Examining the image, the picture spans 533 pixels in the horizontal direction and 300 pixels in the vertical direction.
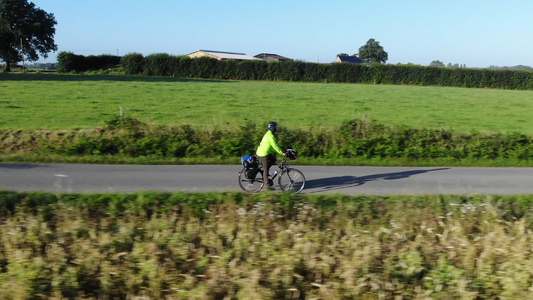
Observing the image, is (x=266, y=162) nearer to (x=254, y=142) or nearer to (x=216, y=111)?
(x=254, y=142)

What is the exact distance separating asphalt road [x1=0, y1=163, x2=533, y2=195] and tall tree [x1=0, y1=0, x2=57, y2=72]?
58.0 meters

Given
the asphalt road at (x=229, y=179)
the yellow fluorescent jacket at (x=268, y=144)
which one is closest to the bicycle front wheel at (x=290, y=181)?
the asphalt road at (x=229, y=179)

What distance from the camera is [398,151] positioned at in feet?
50.4

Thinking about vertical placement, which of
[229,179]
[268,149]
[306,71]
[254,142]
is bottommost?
[229,179]

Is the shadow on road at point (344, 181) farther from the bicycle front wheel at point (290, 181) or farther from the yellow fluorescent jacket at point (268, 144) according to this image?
the yellow fluorescent jacket at point (268, 144)

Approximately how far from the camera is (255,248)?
6457 mm

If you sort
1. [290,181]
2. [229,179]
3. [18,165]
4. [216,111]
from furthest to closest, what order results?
1. [216,111]
2. [18,165]
3. [229,179]
4. [290,181]

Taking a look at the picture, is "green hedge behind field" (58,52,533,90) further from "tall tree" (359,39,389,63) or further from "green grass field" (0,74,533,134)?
"tall tree" (359,39,389,63)

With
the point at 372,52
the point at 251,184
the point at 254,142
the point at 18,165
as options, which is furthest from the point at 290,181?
the point at 372,52

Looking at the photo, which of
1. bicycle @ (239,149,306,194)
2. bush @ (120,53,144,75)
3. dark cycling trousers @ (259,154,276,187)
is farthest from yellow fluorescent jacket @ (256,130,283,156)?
bush @ (120,53,144,75)

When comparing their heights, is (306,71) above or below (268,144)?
above

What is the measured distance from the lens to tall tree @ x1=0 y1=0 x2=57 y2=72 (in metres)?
61.3

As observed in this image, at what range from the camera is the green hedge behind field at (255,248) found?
5586 mm

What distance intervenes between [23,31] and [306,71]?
38.3m
